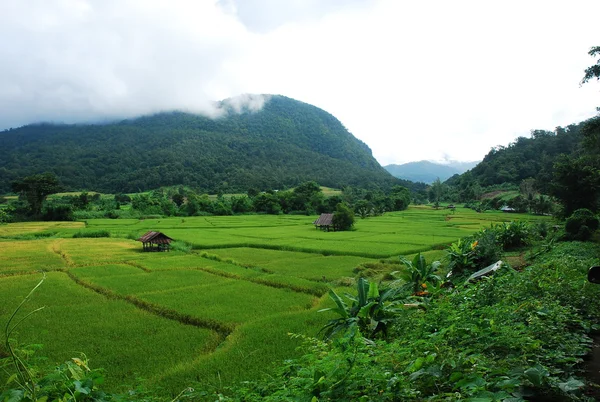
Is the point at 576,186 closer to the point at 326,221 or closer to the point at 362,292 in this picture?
the point at 326,221

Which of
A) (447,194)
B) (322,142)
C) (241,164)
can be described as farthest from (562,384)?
(322,142)

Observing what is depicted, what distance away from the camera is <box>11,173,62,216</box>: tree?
4675 centimetres

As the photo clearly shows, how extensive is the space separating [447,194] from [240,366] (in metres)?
85.9

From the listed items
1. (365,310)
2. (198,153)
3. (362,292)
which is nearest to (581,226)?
(362,292)

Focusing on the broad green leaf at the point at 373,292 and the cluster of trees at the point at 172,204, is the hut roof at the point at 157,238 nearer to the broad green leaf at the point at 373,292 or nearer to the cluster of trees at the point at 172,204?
the broad green leaf at the point at 373,292

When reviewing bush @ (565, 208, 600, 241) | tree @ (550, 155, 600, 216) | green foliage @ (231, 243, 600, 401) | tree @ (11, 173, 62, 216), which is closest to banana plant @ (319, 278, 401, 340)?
green foliage @ (231, 243, 600, 401)

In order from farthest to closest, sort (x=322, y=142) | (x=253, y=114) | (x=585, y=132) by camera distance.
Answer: (x=253, y=114) → (x=322, y=142) → (x=585, y=132)

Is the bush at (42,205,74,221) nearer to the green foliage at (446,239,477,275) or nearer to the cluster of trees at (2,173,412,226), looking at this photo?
the cluster of trees at (2,173,412,226)

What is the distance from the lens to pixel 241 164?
11094 centimetres

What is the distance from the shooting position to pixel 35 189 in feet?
154

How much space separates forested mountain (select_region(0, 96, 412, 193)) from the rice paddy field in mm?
70542

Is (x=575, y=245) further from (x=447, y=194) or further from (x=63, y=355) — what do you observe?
(x=447, y=194)

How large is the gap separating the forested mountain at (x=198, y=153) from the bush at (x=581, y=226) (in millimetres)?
81904

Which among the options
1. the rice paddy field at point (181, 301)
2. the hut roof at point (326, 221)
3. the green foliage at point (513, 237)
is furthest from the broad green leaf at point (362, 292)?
the hut roof at point (326, 221)
